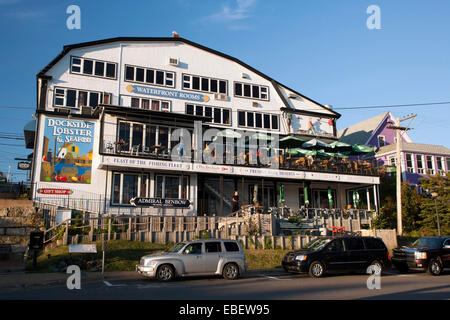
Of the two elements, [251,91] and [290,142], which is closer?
[290,142]

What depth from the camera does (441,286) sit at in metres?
13.2

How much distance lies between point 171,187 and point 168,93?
24.4ft

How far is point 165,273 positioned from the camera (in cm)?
1403

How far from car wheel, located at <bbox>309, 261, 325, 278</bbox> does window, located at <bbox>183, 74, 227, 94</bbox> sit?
19165 millimetres

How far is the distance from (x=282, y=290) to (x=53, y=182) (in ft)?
59.9

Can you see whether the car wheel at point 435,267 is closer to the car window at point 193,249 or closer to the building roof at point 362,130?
the car window at point 193,249

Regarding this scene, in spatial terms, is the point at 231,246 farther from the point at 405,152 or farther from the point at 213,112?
the point at 405,152

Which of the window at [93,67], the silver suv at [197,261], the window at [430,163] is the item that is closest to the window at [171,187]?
the window at [93,67]

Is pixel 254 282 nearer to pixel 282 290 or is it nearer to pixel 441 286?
pixel 282 290

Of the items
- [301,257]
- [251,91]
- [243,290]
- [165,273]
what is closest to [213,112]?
[251,91]

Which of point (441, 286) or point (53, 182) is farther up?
point (53, 182)

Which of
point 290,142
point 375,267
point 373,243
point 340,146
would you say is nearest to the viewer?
point 375,267
